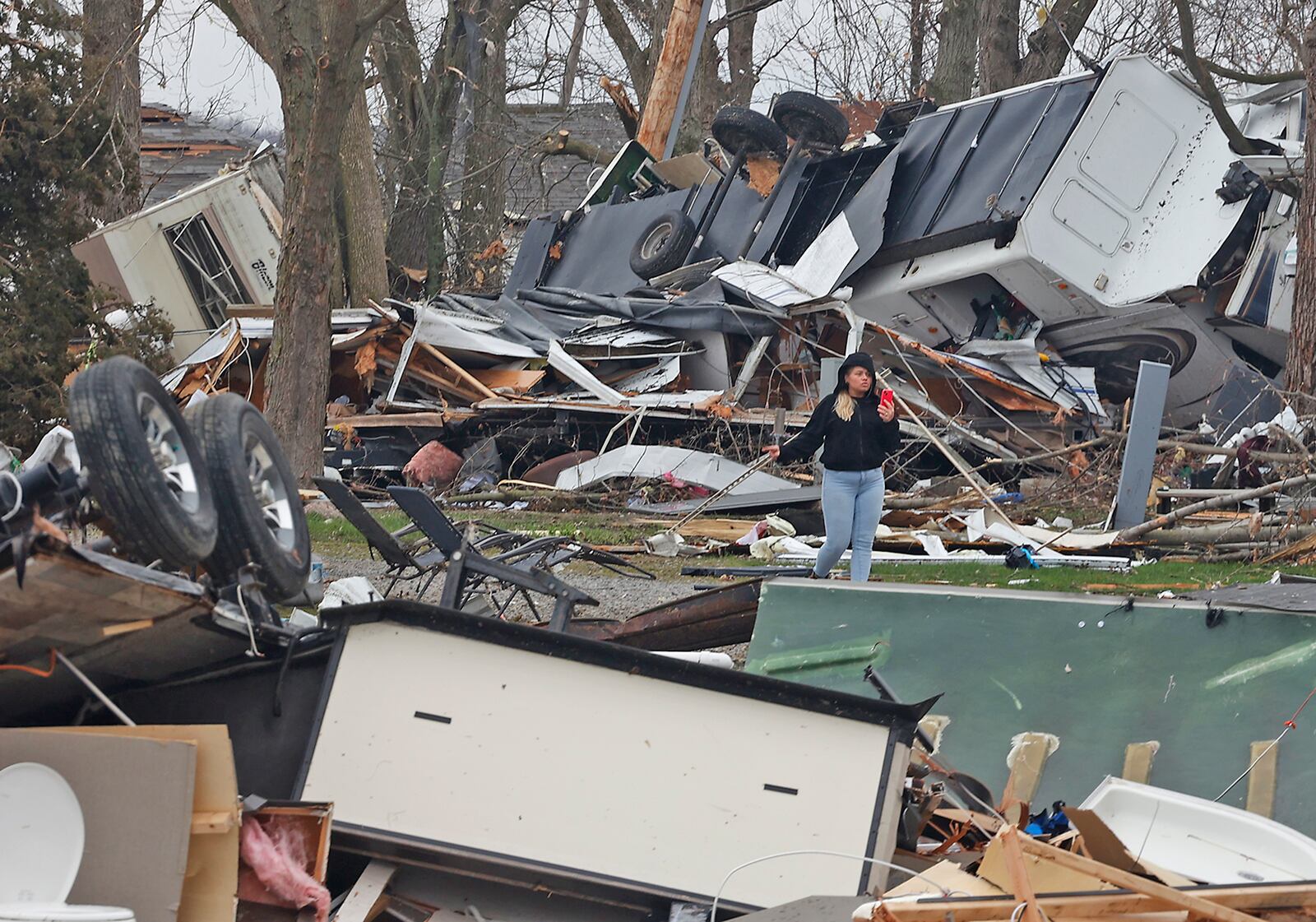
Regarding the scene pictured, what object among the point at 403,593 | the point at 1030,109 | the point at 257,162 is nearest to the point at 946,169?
the point at 1030,109

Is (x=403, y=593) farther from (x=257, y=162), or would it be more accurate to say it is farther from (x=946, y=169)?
(x=257, y=162)

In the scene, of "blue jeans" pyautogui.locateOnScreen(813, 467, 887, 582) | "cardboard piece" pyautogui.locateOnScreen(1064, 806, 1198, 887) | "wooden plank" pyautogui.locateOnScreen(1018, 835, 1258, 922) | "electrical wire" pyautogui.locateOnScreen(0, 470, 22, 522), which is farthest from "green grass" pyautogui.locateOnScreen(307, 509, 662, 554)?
"wooden plank" pyautogui.locateOnScreen(1018, 835, 1258, 922)

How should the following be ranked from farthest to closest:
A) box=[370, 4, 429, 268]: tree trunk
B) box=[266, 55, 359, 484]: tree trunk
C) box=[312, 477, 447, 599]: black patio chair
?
box=[370, 4, 429, 268]: tree trunk → box=[266, 55, 359, 484]: tree trunk → box=[312, 477, 447, 599]: black patio chair

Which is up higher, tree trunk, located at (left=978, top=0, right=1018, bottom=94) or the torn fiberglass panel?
tree trunk, located at (left=978, top=0, right=1018, bottom=94)

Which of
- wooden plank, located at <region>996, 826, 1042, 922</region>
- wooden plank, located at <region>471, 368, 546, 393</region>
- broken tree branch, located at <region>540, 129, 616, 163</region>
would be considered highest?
broken tree branch, located at <region>540, 129, 616, 163</region>

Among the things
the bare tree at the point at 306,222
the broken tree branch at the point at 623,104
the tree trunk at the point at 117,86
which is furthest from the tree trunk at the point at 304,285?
the broken tree branch at the point at 623,104

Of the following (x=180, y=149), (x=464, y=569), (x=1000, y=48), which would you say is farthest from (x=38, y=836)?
(x=180, y=149)

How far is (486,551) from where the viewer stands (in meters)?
6.15

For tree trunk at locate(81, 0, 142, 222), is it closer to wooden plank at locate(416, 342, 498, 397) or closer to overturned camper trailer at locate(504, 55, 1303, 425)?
wooden plank at locate(416, 342, 498, 397)

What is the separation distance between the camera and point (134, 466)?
372 centimetres

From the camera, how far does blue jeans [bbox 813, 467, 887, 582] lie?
26.5ft

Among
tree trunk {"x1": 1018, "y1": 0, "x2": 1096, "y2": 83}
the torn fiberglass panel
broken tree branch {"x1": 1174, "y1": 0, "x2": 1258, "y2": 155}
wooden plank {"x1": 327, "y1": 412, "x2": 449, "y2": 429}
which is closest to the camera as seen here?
broken tree branch {"x1": 1174, "y1": 0, "x2": 1258, "y2": 155}

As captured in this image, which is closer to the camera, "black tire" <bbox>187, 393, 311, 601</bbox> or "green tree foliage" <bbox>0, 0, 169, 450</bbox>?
"black tire" <bbox>187, 393, 311, 601</bbox>

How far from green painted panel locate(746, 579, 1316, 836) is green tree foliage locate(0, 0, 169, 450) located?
26.7 feet
